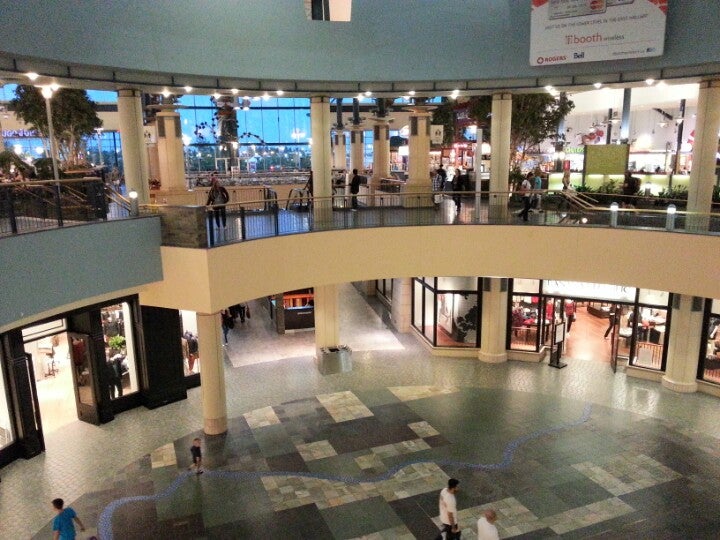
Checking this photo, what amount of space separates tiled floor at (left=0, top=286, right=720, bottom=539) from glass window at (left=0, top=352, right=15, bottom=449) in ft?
2.10

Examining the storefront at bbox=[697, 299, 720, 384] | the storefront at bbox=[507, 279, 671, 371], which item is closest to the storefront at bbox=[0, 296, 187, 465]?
the storefront at bbox=[507, 279, 671, 371]

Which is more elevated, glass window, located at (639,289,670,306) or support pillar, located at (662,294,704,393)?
glass window, located at (639,289,670,306)

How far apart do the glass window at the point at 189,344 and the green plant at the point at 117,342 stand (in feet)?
5.94

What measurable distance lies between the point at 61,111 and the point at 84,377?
1135cm

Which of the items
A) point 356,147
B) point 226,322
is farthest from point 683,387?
point 356,147

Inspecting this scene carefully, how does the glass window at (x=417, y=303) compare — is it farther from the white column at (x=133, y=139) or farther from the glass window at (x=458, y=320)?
the white column at (x=133, y=139)

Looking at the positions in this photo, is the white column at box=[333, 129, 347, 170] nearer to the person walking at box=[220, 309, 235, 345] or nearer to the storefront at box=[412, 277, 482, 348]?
the person walking at box=[220, 309, 235, 345]

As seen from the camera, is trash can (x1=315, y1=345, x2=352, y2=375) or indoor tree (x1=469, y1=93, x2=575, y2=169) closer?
trash can (x1=315, y1=345, x2=352, y2=375)

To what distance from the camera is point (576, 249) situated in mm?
15836

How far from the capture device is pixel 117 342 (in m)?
16.3

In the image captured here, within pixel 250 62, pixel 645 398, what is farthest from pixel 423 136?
pixel 645 398

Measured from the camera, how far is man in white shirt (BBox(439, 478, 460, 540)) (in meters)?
9.90

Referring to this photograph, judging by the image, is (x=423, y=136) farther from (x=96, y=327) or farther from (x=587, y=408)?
(x=96, y=327)

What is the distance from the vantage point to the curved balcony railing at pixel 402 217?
13203 mm
